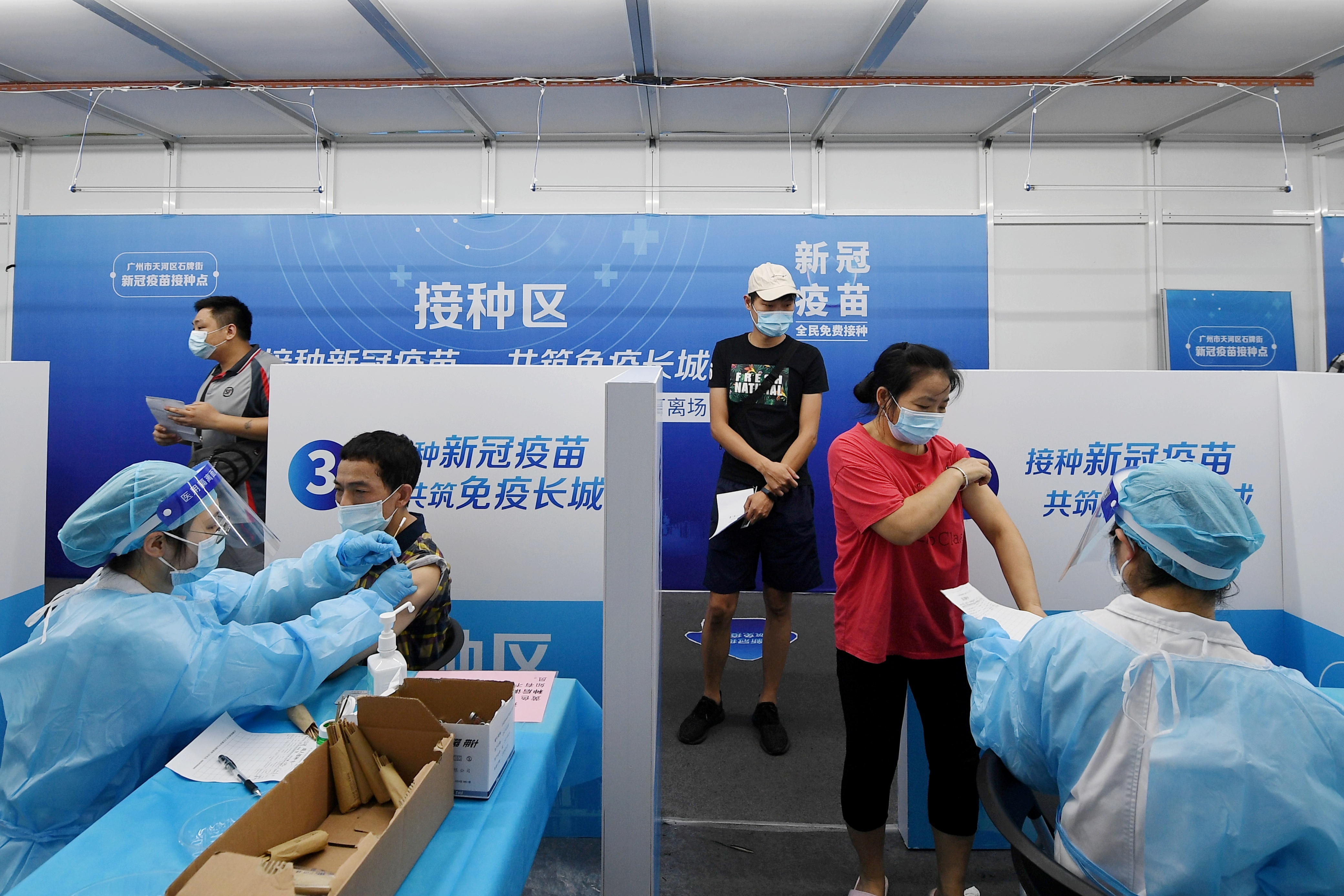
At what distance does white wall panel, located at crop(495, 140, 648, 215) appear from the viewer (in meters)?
3.95

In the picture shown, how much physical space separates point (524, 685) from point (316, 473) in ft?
3.76

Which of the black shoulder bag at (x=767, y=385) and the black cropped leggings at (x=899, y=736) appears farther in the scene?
the black shoulder bag at (x=767, y=385)

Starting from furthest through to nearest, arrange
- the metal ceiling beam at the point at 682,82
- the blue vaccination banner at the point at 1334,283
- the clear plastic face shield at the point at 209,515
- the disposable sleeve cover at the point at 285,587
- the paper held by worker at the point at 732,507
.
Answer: the blue vaccination banner at the point at 1334,283 → the metal ceiling beam at the point at 682,82 → the paper held by worker at the point at 732,507 → the disposable sleeve cover at the point at 285,587 → the clear plastic face shield at the point at 209,515

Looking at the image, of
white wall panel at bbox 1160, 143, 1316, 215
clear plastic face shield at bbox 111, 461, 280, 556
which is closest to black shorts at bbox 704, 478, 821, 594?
clear plastic face shield at bbox 111, 461, 280, 556

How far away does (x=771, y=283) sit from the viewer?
2338 millimetres

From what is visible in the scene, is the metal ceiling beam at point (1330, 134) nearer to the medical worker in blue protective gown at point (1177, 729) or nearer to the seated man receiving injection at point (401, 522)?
the medical worker in blue protective gown at point (1177, 729)

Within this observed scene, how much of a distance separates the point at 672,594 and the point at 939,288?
2089 mm

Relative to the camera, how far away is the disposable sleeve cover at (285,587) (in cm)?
139

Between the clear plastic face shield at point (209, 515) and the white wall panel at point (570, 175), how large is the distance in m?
3.03

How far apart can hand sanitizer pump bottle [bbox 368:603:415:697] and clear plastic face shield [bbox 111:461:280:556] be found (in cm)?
35

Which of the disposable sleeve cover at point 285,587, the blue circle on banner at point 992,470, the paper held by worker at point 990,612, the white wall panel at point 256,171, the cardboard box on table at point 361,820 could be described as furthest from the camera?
the white wall panel at point 256,171

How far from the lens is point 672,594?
3.67 m

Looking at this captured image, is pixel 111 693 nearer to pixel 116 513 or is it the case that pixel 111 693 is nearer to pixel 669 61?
pixel 116 513

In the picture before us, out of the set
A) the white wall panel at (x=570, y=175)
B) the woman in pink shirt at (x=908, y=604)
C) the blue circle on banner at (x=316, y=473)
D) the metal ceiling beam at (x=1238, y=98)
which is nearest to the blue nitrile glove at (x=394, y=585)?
the blue circle on banner at (x=316, y=473)
